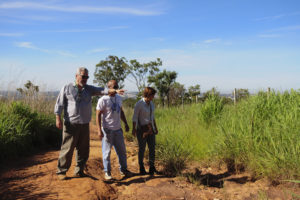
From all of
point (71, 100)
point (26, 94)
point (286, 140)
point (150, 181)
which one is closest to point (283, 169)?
point (286, 140)

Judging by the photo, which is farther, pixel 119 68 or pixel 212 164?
pixel 119 68

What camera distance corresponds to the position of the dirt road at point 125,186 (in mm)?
4000

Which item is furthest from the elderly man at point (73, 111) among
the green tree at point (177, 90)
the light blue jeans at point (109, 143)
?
the green tree at point (177, 90)

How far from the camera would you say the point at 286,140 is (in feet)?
14.7

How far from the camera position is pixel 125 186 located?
14.8 feet

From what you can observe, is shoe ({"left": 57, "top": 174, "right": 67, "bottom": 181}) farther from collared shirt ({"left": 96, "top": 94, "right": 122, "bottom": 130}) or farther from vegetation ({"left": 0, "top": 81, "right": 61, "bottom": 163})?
vegetation ({"left": 0, "top": 81, "right": 61, "bottom": 163})

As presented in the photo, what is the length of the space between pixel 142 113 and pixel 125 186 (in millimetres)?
1320

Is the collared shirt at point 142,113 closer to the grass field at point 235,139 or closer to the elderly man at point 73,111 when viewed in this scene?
the elderly man at point 73,111

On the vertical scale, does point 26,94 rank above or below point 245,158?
above

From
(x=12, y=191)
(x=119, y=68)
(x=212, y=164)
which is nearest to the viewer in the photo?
(x=12, y=191)

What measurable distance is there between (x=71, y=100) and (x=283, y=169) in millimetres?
3638

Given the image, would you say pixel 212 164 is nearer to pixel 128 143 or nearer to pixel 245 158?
pixel 245 158

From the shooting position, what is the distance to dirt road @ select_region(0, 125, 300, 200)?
400cm

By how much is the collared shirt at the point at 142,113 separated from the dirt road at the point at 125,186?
40.8 inches
